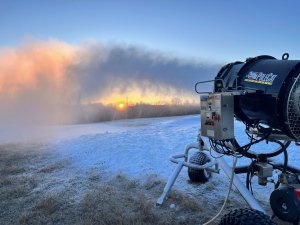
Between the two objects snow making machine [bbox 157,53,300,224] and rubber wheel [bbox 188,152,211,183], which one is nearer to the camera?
snow making machine [bbox 157,53,300,224]

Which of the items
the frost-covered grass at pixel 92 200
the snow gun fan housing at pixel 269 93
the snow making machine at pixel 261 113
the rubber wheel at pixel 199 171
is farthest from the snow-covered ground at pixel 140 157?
the snow gun fan housing at pixel 269 93

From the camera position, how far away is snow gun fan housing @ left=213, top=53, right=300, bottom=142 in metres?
2.40

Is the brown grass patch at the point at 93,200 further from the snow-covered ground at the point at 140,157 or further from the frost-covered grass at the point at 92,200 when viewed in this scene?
the snow-covered ground at the point at 140,157

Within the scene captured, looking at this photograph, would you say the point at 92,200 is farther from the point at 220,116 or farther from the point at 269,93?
the point at 269,93

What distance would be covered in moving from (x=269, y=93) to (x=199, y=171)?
2972mm

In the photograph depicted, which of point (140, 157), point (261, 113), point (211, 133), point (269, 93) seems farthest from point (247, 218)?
point (140, 157)

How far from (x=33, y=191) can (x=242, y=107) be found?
482cm

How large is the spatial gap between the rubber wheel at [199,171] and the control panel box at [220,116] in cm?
188

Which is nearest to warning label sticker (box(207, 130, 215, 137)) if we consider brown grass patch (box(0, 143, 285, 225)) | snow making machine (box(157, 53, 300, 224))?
snow making machine (box(157, 53, 300, 224))

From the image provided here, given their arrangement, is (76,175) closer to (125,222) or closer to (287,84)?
(125,222)

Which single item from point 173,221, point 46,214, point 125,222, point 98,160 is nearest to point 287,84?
point 173,221

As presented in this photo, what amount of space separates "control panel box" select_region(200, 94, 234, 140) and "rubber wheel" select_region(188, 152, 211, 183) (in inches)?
74.1

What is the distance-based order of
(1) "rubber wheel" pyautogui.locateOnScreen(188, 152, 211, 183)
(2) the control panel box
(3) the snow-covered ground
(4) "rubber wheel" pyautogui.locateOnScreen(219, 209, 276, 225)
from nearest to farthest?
(4) "rubber wheel" pyautogui.locateOnScreen(219, 209, 276, 225), (2) the control panel box, (1) "rubber wheel" pyautogui.locateOnScreen(188, 152, 211, 183), (3) the snow-covered ground

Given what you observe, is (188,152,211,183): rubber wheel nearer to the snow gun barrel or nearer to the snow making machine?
the snow making machine
